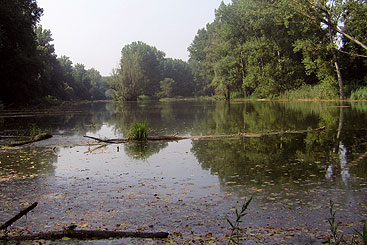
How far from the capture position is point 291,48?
185 feet

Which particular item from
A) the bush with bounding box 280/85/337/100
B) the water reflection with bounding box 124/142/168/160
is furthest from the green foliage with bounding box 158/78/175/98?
the water reflection with bounding box 124/142/168/160

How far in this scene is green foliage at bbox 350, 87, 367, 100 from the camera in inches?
1588

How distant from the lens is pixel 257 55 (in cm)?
5750

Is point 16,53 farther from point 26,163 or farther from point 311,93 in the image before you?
point 26,163

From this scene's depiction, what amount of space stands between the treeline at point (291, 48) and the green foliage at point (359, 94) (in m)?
1.30

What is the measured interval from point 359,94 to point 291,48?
17.5 m

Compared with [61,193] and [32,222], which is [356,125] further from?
[32,222]

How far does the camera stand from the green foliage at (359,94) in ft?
132

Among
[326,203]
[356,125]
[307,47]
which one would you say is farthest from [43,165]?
[307,47]

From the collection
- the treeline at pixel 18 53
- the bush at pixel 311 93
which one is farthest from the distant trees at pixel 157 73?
the bush at pixel 311 93

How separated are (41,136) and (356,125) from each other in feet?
46.2

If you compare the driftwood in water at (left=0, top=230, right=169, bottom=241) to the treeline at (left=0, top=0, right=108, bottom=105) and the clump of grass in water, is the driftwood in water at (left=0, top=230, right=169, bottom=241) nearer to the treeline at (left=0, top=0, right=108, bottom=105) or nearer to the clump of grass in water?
the clump of grass in water

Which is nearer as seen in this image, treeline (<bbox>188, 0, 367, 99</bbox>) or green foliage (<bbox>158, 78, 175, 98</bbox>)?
treeline (<bbox>188, 0, 367, 99</bbox>)

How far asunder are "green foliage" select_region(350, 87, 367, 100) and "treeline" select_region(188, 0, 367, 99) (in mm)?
1305
